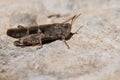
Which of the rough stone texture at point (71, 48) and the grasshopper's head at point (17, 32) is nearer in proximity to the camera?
the rough stone texture at point (71, 48)

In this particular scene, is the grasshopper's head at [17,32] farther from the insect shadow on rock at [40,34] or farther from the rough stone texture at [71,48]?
the rough stone texture at [71,48]

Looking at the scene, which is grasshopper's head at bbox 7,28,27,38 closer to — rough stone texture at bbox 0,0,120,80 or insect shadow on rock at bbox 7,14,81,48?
insect shadow on rock at bbox 7,14,81,48

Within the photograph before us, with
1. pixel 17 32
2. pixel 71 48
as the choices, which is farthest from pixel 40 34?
pixel 71 48

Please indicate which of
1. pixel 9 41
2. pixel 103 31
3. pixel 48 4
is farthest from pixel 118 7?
pixel 9 41

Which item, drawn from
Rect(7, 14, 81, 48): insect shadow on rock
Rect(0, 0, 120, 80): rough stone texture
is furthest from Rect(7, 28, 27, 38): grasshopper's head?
Rect(0, 0, 120, 80): rough stone texture

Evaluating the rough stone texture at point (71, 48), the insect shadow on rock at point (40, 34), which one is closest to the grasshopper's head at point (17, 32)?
the insect shadow on rock at point (40, 34)

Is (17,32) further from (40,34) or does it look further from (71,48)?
(71,48)
